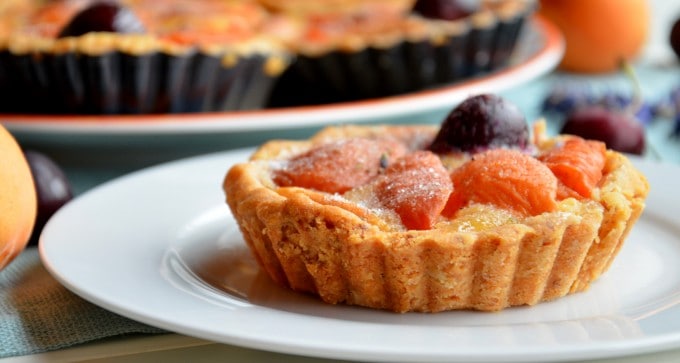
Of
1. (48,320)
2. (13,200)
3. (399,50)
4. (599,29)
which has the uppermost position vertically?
(13,200)

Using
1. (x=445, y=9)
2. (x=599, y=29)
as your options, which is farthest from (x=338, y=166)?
(x=599, y=29)

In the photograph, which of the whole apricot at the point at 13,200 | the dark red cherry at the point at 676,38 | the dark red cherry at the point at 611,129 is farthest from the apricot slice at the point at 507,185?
the dark red cherry at the point at 611,129

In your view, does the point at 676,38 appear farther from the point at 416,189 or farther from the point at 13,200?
the point at 13,200

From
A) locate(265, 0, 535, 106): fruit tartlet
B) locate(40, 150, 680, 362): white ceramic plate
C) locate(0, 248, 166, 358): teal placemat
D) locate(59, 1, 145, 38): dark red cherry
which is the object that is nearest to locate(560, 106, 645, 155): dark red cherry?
locate(40, 150, 680, 362): white ceramic plate

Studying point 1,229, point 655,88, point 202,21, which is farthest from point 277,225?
point 655,88

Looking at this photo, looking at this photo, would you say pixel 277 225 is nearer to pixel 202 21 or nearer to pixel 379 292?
pixel 379 292

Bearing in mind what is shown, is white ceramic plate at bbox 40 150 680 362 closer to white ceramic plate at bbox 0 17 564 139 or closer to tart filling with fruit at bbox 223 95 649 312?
tart filling with fruit at bbox 223 95 649 312
